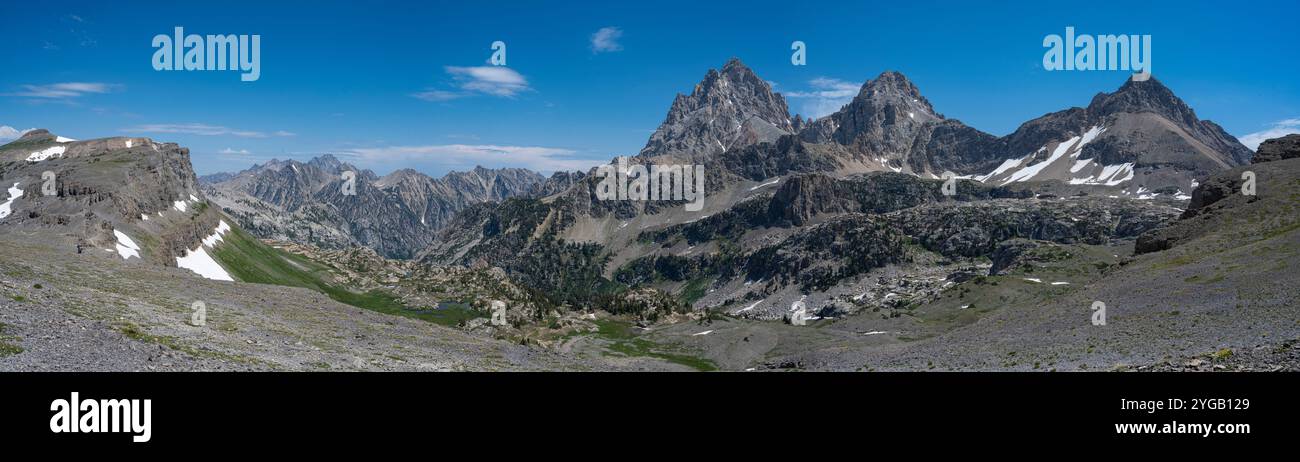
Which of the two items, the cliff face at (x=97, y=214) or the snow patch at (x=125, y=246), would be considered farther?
the snow patch at (x=125, y=246)

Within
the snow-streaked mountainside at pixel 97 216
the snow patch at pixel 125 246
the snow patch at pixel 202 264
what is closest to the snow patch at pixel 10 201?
the snow-streaked mountainside at pixel 97 216

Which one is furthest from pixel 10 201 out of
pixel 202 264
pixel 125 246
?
pixel 125 246

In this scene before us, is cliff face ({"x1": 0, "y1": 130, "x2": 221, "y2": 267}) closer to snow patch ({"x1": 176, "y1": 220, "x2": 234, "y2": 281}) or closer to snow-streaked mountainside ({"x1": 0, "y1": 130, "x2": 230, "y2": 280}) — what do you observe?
snow-streaked mountainside ({"x1": 0, "y1": 130, "x2": 230, "y2": 280})

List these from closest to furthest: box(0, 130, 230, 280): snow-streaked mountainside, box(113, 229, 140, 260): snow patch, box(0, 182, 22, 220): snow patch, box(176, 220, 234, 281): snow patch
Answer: box(0, 130, 230, 280): snow-streaked mountainside
box(113, 229, 140, 260): snow patch
box(0, 182, 22, 220): snow patch
box(176, 220, 234, 281): snow patch

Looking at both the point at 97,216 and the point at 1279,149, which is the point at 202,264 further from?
the point at 1279,149

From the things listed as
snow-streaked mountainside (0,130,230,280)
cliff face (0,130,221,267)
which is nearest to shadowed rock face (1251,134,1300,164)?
snow-streaked mountainside (0,130,230,280)

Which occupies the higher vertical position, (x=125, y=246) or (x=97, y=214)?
(x=97, y=214)

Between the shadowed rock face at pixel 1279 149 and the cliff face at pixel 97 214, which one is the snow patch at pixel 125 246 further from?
the shadowed rock face at pixel 1279 149

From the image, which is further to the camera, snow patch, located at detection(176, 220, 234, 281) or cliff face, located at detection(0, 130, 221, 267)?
snow patch, located at detection(176, 220, 234, 281)
